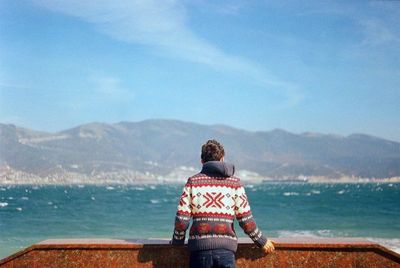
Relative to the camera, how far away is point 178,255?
4.61 metres

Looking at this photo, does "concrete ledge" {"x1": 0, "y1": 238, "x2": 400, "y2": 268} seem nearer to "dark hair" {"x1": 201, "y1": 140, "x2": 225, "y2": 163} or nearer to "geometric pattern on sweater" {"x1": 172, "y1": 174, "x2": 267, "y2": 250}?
"geometric pattern on sweater" {"x1": 172, "y1": 174, "x2": 267, "y2": 250}

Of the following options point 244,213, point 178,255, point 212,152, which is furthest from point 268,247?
point 212,152

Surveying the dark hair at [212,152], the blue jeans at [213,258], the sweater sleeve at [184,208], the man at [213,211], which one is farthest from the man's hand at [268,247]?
the dark hair at [212,152]

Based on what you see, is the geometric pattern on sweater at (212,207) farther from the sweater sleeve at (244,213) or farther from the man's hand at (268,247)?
the man's hand at (268,247)

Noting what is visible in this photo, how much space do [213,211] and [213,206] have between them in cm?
4

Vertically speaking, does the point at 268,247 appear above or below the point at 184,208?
below

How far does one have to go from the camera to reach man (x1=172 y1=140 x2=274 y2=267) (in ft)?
13.1

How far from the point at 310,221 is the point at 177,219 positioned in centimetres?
4392

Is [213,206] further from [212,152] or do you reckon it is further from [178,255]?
[178,255]

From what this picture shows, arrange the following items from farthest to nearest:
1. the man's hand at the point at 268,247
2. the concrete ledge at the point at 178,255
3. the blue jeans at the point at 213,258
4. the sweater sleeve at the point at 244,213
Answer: the concrete ledge at the point at 178,255 → the man's hand at the point at 268,247 → the sweater sleeve at the point at 244,213 → the blue jeans at the point at 213,258

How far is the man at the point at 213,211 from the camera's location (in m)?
4.00

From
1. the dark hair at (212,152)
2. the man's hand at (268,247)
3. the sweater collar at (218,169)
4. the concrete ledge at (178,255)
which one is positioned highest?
the dark hair at (212,152)

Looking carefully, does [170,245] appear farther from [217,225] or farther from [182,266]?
[217,225]

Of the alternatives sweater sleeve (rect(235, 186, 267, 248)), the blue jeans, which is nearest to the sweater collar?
sweater sleeve (rect(235, 186, 267, 248))
